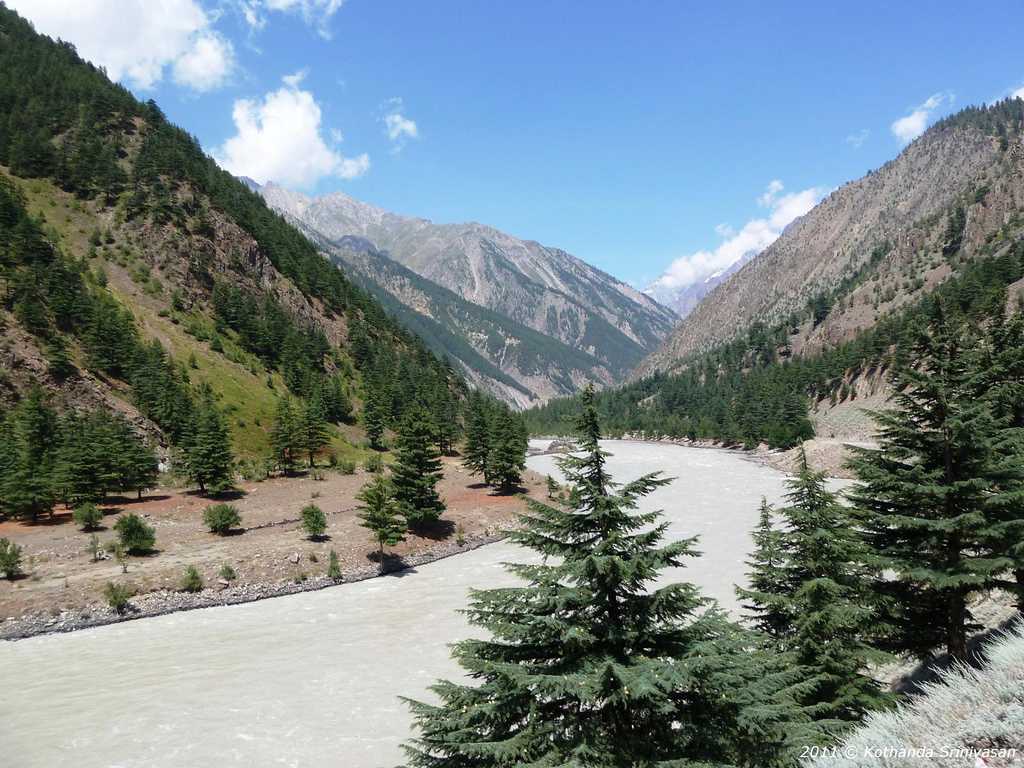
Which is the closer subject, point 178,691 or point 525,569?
point 525,569

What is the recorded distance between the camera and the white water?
1888 centimetres

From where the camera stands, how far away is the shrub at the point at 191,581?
35.0m

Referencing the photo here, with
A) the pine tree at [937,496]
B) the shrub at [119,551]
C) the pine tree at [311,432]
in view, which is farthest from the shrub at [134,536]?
the pine tree at [937,496]

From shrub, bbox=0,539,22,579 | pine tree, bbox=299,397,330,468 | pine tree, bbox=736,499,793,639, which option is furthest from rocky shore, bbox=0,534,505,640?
pine tree, bbox=736,499,793,639

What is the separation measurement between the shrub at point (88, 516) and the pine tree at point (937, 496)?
49.8m

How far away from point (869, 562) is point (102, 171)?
13698 centimetres

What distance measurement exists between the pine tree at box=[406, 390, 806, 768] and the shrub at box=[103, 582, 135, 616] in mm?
31666

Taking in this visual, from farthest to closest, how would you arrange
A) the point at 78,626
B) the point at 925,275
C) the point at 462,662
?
the point at 925,275, the point at 78,626, the point at 462,662

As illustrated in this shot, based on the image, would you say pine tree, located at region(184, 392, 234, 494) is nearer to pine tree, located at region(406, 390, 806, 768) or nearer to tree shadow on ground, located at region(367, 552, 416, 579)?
tree shadow on ground, located at region(367, 552, 416, 579)

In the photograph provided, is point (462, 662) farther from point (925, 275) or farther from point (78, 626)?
point (925, 275)

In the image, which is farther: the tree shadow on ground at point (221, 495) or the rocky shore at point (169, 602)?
the tree shadow on ground at point (221, 495)

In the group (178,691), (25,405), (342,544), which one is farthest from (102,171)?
(178,691)

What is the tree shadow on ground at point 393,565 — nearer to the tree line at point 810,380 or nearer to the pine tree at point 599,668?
the pine tree at point 599,668

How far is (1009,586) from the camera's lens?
13.6 meters
